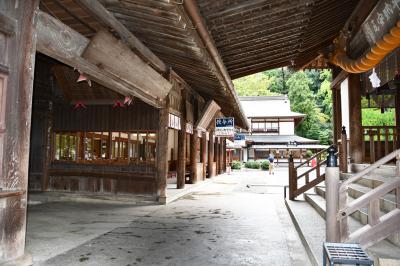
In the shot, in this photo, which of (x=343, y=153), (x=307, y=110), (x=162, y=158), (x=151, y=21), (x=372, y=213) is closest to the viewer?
(x=372, y=213)

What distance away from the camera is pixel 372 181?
6.34 m

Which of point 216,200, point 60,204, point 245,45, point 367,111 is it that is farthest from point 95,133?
point 367,111

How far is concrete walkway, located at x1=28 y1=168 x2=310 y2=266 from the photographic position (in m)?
4.67

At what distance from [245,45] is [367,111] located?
42.2ft

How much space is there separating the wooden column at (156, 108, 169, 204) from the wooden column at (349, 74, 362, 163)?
5456mm

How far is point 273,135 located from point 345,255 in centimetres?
3923

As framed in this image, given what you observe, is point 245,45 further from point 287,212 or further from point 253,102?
point 253,102

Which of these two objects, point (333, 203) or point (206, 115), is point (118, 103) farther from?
point (333, 203)

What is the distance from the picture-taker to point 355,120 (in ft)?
30.3

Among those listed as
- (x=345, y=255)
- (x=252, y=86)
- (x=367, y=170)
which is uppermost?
(x=252, y=86)

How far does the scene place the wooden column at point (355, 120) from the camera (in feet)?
30.2

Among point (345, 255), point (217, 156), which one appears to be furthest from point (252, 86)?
point (345, 255)

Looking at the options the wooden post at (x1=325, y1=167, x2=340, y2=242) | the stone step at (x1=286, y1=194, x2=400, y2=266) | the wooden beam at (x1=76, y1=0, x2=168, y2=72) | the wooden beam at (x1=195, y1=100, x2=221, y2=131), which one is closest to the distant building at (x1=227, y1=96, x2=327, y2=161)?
the wooden beam at (x1=195, y1=100, x2=221, y2=131)

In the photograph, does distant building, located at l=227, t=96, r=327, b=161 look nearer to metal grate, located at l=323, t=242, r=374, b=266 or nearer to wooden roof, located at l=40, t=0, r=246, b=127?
wooden roof, located at l=40, t=0, r=246, b=127
